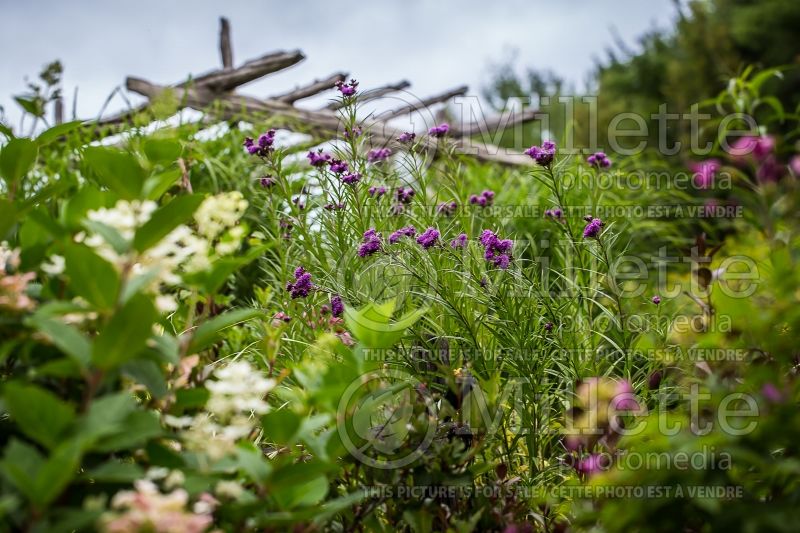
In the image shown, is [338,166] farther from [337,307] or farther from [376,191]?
[337,307]

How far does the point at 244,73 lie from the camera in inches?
210

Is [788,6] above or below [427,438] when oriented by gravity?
above

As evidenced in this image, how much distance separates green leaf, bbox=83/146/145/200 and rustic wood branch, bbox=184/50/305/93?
13.9ft

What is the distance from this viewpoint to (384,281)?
2234mm

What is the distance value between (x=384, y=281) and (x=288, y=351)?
53 cm

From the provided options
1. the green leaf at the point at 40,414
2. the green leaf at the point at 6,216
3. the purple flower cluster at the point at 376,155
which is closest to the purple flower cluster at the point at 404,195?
the purple flower cluster at the point at 376,155

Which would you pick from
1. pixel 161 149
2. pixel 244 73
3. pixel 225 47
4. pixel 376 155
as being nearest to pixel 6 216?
pixel 161 149

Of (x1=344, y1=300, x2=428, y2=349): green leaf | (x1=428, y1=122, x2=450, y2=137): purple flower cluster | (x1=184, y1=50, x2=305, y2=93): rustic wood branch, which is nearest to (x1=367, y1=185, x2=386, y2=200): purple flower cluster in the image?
(x1=428, y1=122, x2=450, y2=137): purple flower cluster

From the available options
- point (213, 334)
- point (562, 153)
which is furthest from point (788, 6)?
point (213, 334)

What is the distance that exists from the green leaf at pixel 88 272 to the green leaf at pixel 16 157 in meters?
0.49

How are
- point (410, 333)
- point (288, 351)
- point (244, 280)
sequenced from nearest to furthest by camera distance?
1. point (410, 333)
2. point (288, 351)
3. point (244, 280)

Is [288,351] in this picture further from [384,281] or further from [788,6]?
[788,6]

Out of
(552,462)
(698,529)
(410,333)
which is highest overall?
(410,333)

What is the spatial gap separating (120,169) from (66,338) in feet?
1.25
